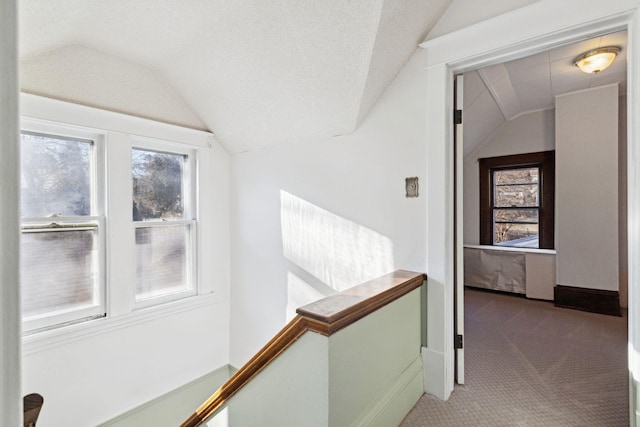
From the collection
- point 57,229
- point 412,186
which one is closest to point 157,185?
point 57,229

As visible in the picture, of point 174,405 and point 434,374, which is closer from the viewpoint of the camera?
point 434,374

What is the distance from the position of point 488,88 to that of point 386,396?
298 centimetres

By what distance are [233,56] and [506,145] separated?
3.71 m

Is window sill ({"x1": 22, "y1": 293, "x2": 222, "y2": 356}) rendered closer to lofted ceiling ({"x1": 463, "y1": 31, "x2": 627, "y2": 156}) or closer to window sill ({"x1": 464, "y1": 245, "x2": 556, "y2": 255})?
lofted ceiling ({"x1": 463, "y1": 31, "x2": 627, "y2": 156})

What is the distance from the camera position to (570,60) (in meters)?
2.63

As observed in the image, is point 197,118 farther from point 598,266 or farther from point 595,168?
point 598,266

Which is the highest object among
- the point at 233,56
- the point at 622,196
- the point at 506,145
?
the point at 233,56

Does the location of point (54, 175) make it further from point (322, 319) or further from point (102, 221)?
point (322, 319)

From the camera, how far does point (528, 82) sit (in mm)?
3109

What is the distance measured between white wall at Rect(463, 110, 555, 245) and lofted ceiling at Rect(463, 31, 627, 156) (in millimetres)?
145

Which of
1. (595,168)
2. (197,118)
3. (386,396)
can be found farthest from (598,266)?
(197,118)

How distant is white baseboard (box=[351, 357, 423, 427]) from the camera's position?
1.38 metres

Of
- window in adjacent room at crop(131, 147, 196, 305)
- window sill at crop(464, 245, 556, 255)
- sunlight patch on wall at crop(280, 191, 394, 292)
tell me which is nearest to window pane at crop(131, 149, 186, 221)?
window in adjacent room at crop(131, 147, 196, 305)

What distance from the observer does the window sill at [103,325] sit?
6.89ft
